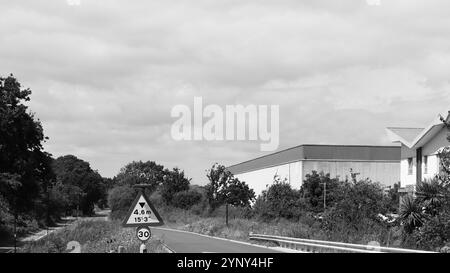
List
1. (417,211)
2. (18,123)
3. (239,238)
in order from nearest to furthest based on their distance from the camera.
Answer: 1. (417,211)
2. (239,238)
3. (18,123)

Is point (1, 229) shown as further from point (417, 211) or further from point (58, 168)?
point (58, 168)

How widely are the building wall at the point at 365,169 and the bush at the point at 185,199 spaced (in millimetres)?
14700

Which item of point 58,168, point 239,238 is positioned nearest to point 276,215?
point 239,238

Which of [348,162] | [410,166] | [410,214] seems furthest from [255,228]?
[348,162]

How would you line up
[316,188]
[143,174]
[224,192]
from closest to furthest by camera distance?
[316,188] < [224,192] < [143,174]

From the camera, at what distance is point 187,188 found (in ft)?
282

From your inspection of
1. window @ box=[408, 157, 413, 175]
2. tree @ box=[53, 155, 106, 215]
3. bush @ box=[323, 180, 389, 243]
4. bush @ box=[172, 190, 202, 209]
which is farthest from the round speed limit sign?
tree @ box=[53, 155, 106, 215]

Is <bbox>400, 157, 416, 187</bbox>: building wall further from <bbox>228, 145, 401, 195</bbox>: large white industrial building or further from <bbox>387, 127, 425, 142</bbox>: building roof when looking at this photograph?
Result: <bbox>228, 145, 401, 195</bbox>: large white industrial building

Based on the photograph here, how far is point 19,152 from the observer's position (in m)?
50.7

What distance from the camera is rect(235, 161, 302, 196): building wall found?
77875 millimetres

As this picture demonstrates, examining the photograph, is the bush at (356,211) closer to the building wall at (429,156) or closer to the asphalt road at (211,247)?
the asphalt road at (211,247)

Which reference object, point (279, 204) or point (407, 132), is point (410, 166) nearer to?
point (407, 132)

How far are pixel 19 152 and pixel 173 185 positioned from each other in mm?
34248
